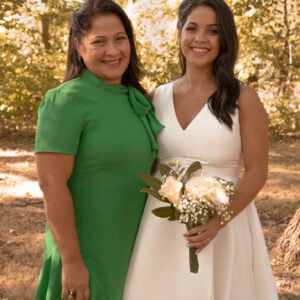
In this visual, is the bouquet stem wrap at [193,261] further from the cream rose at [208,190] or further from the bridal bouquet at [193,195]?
the cream rose at [208,190]

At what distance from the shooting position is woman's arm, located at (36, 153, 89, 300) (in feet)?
8.09

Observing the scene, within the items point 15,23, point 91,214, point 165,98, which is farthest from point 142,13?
point 91,214

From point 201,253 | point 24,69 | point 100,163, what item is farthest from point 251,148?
point 24,69

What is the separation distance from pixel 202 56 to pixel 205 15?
0.82ft

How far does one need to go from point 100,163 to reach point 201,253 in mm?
839

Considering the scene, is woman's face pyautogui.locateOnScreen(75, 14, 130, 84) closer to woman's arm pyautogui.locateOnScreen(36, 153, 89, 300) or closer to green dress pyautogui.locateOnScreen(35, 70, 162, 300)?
green dress pyautogui.locateOnScreen(35, 70, 162, 300)

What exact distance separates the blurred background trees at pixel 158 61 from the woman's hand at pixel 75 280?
868 cm

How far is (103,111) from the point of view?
2.64m

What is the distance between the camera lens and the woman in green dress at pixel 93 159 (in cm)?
249

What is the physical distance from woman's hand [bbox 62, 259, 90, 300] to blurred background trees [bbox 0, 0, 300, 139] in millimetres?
8681

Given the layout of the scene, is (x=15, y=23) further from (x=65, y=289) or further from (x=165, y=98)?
(x=65, y=289)

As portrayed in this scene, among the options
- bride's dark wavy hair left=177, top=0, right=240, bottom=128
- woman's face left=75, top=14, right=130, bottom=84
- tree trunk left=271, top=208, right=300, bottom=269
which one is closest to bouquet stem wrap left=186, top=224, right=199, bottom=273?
bride's dark wavy hair left=177, top=0, right=240, bottom=128

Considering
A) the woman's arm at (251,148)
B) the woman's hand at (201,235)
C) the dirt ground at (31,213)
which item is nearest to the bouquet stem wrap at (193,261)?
the woman's hand at (201,235)

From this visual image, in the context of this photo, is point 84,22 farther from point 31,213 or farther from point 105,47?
point 31,213
